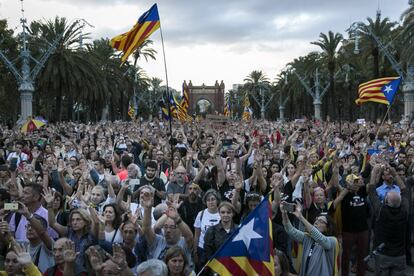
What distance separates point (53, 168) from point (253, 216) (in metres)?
5.83

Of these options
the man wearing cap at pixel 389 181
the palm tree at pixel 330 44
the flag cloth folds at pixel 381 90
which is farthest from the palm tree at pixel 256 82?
the man wearing cap at pixel 389 181

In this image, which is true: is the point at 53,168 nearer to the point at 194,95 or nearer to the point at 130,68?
the point at 130,68

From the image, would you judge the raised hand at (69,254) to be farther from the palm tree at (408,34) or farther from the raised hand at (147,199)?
the palm tree at (408,34)

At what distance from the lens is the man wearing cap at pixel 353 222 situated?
24.7ft

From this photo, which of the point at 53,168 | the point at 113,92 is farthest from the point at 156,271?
the point at 113,92

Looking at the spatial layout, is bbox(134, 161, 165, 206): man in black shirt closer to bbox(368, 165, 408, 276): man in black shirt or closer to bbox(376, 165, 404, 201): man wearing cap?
bbox(368, 165, 408, 276): man in black shirt

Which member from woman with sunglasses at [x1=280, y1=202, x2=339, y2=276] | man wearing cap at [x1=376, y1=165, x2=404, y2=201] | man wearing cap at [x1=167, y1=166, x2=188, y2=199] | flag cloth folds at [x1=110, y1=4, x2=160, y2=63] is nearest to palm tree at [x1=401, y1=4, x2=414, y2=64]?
flag cloth folds at [x1=110, y1=4, x2=160, y2=63]

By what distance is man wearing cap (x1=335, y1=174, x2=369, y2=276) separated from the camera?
7531 mm

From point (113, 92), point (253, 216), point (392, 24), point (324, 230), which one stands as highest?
point (392, 24)

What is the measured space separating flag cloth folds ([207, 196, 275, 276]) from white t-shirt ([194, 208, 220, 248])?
1460 mm

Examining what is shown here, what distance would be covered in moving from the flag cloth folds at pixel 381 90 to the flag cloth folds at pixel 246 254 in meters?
12.5

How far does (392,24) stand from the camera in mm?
34938

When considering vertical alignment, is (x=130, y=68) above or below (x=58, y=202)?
above

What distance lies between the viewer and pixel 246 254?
4.70 metres
